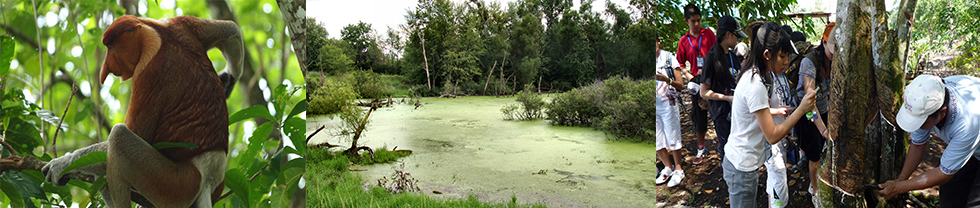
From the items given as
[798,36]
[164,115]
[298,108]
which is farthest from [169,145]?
[798,36]

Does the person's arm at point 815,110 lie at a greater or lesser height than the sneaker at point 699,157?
greater

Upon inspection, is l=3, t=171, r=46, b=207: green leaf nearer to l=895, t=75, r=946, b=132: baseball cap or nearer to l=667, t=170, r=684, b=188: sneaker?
l=667, t=170, r=684, b=188: sneaker

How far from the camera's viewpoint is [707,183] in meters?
2.43

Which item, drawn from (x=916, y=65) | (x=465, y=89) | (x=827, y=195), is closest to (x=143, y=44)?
(x=827, y=195)

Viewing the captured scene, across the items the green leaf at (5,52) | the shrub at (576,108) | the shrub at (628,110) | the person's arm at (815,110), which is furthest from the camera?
the shrub at (576,108)

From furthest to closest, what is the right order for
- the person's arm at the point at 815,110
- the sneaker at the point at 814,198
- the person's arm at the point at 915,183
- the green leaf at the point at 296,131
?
the sneaker at the point at 814,198, the person's arm at the point at 815,110, the person's arm at the point at 915,183, the green leaf at the point at 296,131

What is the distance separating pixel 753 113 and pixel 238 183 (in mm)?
1995

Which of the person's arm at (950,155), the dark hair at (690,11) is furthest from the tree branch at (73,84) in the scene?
the person's arm at (950,155)

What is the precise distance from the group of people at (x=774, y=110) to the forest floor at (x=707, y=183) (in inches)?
1.2

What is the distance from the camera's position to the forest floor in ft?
7.17

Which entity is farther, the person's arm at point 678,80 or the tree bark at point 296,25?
the person's arm at point 678,80

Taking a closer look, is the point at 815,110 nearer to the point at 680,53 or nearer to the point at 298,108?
the point at 680,53

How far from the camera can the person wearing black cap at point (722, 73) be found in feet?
7.30

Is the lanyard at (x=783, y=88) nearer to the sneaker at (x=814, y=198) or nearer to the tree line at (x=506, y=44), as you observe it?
the sneaker at (x=814, y=198)
